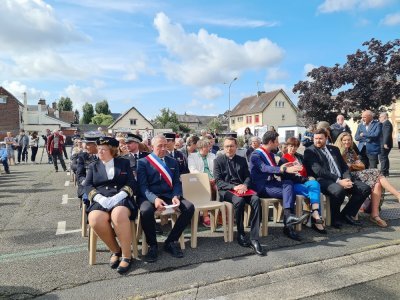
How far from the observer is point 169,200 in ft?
15.5

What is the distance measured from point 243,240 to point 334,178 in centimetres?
192

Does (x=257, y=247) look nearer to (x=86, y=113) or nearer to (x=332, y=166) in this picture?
(x=332, y=166)

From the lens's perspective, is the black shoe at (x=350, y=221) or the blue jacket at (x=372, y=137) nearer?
the black shoe at (x=350, y=221)

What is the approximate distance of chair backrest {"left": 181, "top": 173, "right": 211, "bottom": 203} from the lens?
5.30 metres

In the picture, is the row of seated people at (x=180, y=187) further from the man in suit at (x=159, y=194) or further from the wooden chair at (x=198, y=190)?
the wooden chair at (x=198, y=190)

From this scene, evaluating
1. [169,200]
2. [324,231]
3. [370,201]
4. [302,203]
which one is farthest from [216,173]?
[370,201]

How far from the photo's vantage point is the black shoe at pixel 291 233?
491 cm

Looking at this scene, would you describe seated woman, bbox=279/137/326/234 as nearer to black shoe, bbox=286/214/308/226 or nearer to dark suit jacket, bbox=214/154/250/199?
black shoe, bbox=286/214/308/226

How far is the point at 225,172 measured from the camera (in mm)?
5250

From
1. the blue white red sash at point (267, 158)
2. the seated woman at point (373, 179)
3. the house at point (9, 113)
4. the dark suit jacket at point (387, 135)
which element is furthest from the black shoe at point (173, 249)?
the house at point (9, 113)

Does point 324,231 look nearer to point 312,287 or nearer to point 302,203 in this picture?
point 302,203

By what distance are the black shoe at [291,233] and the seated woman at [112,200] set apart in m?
2.26

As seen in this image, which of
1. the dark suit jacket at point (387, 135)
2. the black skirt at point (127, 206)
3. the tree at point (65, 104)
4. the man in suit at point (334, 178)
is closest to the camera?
the black skirt at point (127, 206)

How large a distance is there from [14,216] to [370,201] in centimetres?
652
